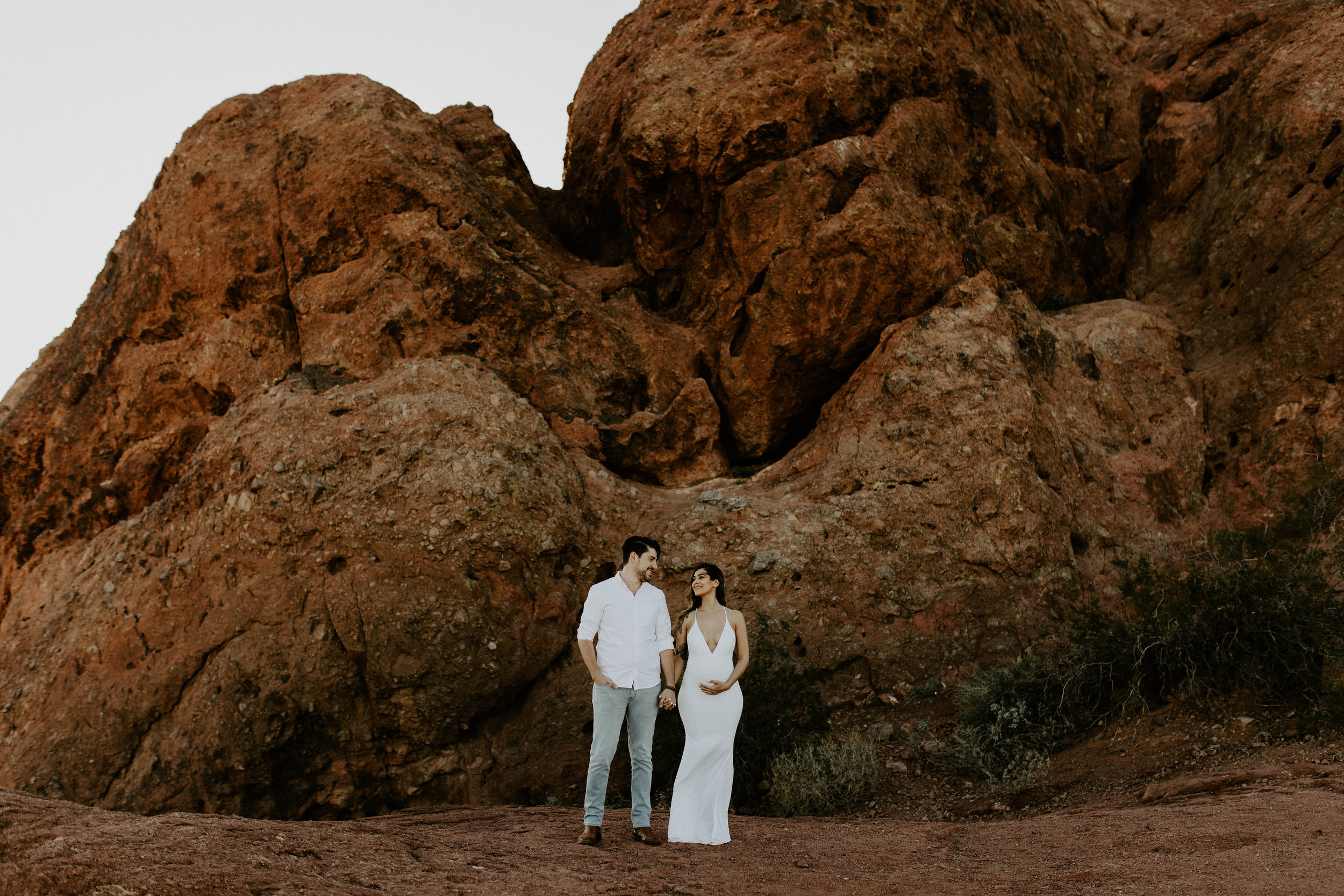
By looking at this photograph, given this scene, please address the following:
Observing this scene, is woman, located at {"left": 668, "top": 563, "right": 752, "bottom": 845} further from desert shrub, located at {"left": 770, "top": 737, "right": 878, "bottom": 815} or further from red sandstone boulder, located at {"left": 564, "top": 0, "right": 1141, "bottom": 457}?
red sandstone boulder, located at {"left": 564, "top": 0, "right": 1141, "bottom": 457}

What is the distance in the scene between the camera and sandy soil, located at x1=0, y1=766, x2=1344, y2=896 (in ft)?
12.2

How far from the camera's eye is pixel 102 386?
11781 mm

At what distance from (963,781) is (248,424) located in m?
7.77

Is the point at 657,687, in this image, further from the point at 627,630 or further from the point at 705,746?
the point at 705,746

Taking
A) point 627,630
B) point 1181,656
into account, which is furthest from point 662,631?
point 1181,656

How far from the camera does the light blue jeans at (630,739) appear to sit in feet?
17.6

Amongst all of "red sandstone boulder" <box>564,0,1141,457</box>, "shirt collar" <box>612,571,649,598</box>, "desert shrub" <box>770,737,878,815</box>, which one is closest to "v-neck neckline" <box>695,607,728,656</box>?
"shirt collar" <box>612,571,649,598</box>

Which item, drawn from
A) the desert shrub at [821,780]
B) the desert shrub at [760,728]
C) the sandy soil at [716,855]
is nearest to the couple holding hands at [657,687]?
the sandy soil at [716,855]

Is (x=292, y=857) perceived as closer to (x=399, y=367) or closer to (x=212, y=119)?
(x=399, y=367)

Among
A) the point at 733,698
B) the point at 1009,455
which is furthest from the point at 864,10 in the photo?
the point at 733,698

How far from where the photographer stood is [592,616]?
5645 millimetres

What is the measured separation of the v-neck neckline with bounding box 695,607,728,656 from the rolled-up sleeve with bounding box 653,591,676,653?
23 centimetres

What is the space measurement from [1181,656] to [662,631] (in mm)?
4699

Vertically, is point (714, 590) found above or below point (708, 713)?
above
